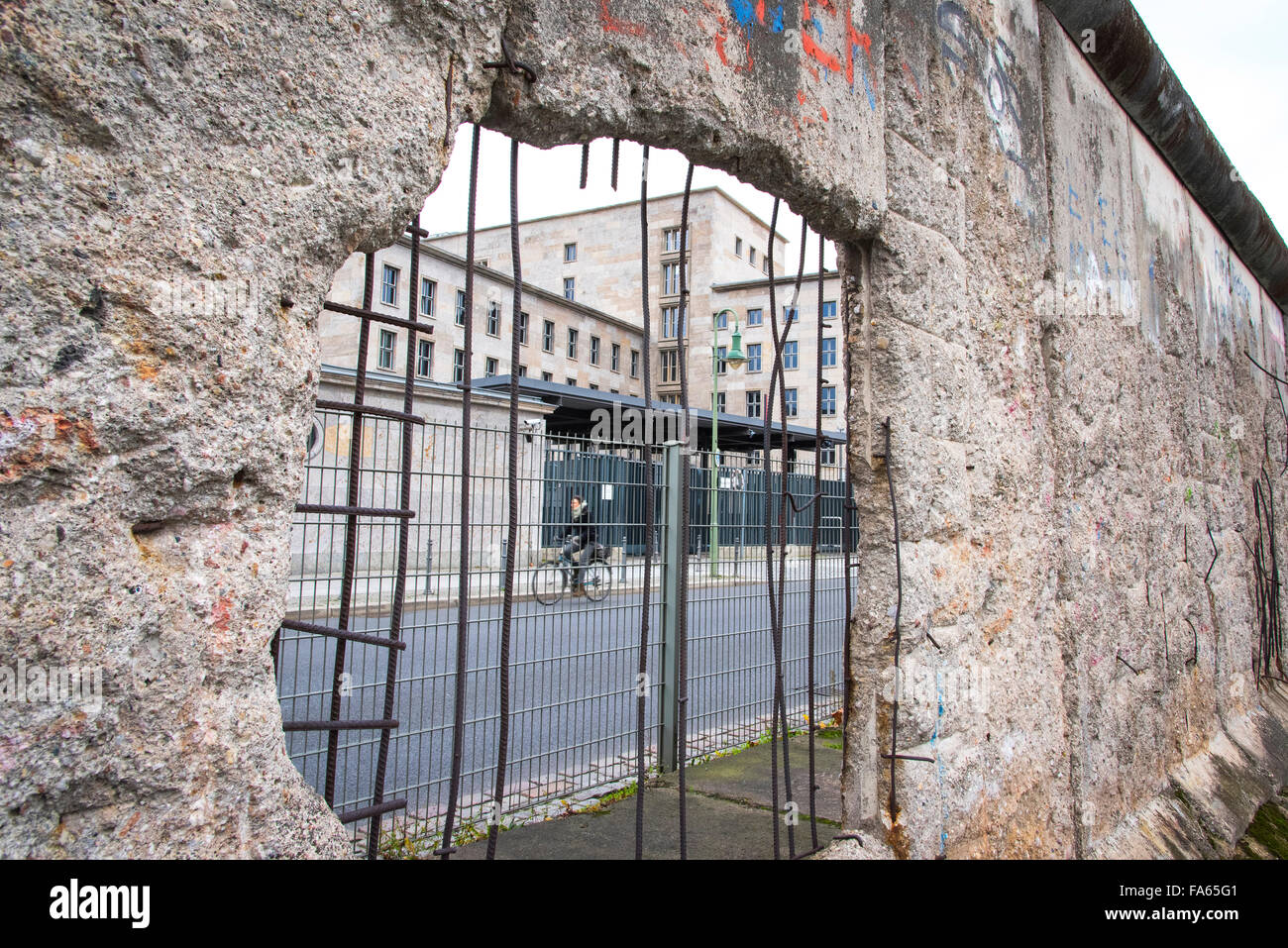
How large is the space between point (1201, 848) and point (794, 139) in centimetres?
400

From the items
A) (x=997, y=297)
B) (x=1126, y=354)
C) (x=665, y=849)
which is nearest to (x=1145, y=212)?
(x=1126, y=354)

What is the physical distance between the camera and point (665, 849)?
3.29 m

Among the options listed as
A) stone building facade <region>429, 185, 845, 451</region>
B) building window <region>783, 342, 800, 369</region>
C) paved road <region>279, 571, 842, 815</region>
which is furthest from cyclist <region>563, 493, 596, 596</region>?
building window <region>783, 342, 800, 369</region>

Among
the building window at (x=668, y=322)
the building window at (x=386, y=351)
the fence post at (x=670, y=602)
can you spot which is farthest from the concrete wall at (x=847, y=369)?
the building window at (x=668, y=322)

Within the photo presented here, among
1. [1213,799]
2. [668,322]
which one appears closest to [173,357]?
[1213,799]

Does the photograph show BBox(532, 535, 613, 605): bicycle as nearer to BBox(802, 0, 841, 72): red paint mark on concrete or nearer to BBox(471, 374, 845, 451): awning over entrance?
BBox(802, 0, 841, 72): red paint mark on concrete

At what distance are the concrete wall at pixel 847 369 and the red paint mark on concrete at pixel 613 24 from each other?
0.02 m

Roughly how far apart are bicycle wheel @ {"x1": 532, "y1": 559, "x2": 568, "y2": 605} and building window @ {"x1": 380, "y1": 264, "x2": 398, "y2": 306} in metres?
24.5

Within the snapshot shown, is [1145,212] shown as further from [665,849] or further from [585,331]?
[585,331]

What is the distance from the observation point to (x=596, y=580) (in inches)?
174

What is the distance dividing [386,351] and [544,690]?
1042 inches

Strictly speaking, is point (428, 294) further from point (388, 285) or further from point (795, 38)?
point (795, 38)

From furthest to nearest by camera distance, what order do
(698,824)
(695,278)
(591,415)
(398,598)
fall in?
(695,278) < (591,415) < (698,824) < (398,598)
